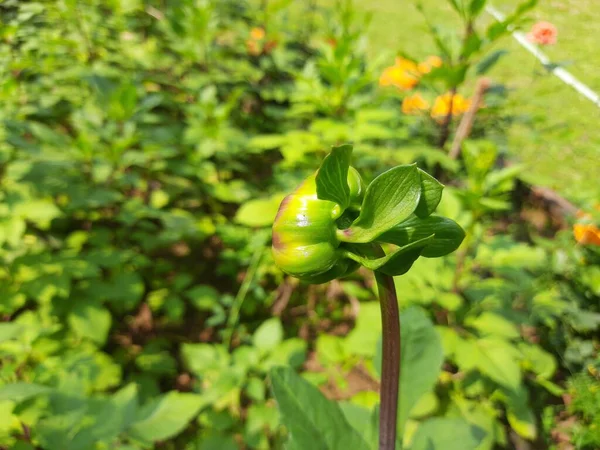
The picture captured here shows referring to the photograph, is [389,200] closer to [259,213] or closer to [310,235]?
[310,235]

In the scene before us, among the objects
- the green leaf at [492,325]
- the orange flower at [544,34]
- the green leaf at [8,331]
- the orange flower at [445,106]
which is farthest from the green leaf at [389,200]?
the orange flower at [544,34]

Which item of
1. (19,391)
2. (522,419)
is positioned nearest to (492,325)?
(522,419)

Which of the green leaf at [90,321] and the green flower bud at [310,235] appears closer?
the green flower bud at [310,235]

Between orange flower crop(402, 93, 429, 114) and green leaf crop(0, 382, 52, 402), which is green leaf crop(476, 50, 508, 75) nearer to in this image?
orange flower crop(402, 93, 429, 114)

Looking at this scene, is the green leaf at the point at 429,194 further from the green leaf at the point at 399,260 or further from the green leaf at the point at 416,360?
the green leaf at the point at 416,360

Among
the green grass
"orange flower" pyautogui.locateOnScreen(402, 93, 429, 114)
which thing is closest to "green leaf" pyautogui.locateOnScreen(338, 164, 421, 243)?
the green grass

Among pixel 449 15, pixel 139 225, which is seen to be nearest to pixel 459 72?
pixel 139 225
